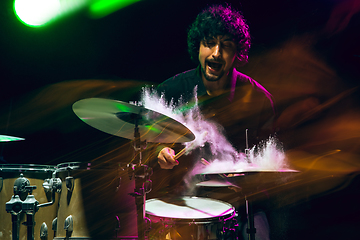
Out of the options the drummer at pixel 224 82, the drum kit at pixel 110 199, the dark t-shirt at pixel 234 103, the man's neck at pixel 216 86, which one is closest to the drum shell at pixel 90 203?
the drum kit at pixel 110 199

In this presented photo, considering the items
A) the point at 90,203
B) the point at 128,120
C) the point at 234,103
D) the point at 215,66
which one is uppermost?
the point at 215,66

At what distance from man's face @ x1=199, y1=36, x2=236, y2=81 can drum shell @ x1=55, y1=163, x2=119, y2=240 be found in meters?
1.49

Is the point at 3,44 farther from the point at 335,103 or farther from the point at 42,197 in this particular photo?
the point at 335,103

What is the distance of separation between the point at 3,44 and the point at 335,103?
376 centimetres

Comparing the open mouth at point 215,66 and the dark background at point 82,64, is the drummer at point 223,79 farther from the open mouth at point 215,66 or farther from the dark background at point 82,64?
the dark background at point 82,64

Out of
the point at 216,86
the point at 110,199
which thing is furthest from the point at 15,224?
the point at 216,86

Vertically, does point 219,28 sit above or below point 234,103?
above

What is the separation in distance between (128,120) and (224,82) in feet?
4.61

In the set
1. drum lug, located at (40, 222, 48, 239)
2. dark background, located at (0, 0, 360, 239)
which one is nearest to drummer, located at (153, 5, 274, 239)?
dark background, located at (0, 0, 360, 239)

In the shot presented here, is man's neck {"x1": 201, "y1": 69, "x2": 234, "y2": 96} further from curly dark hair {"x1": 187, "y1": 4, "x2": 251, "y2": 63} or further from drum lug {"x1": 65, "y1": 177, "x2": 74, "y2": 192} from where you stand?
drum lug {"x1": 65, "y1": 177, "x2": 74, "y2": 192}

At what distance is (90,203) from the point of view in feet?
4.90

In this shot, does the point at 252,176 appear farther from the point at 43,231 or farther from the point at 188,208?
the point at 43,231

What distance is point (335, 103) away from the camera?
250 centimetres

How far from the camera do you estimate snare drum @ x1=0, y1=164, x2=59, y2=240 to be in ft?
5.75
